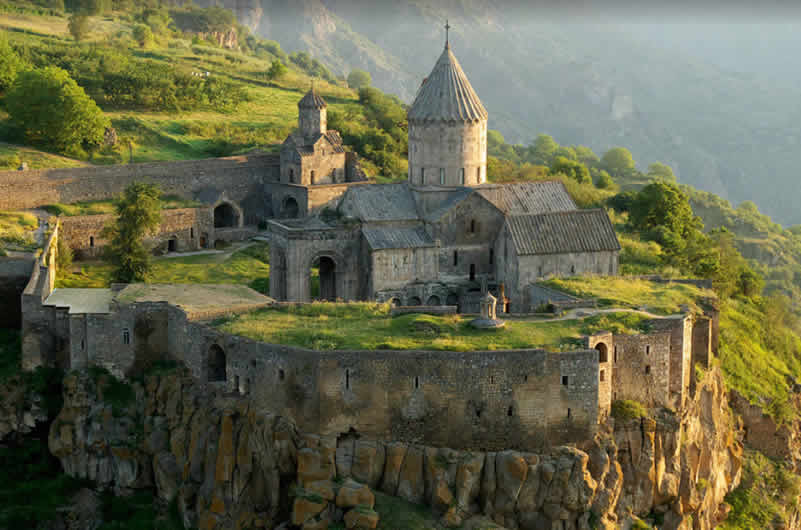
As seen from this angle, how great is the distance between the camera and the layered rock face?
3247 cm

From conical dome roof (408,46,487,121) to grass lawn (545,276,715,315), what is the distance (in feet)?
27.0

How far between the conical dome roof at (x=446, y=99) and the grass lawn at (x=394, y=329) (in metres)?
11.4

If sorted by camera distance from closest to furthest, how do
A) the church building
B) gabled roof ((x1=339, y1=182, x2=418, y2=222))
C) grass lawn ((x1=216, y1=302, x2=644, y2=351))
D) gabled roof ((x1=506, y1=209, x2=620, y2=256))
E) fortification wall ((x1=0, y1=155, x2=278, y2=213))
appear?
grass lawn ((x1=216, y1=302, x2=644, y2=351)) < gabled roof ((x1=506, y1=209, x2=620, y2=256)) < the church building < gabled roof ((x1=339, y1=182, x2=418, y2=222)) < fortification wall ((x1=0, y1=155, x2=278, y2=213))

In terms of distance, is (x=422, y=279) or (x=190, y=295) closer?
(x=190, y=295)

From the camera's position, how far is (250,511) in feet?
109

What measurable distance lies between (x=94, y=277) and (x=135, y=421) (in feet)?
39.8

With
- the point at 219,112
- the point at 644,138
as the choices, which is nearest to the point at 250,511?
the point at 219,112

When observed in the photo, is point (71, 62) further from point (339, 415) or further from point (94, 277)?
point (339, 415)

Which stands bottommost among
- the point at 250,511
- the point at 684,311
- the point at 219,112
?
the point at 250,511

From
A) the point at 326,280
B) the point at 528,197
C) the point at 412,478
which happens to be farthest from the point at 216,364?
the point at 528,197

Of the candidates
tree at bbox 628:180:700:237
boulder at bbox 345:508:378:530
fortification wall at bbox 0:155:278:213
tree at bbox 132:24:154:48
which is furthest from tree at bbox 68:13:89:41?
boulder at bbox 345:508:378:530

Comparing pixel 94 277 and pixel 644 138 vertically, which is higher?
pixel 644 138

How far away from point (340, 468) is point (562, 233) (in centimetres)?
1633

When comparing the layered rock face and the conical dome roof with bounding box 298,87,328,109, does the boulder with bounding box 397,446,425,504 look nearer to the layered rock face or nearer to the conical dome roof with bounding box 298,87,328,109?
the layered rock face
